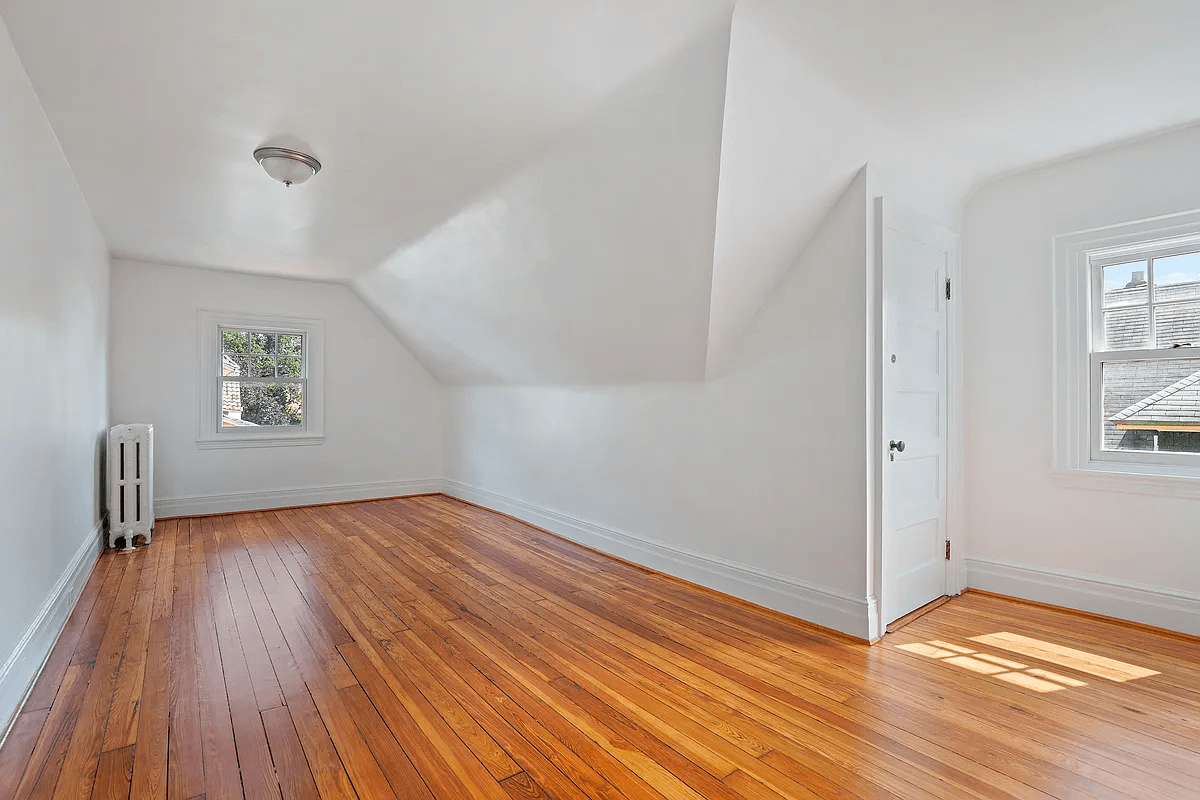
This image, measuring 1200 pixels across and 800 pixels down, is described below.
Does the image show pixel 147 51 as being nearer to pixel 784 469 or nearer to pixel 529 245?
pixel 529 245

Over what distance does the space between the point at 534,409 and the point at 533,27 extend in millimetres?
3600

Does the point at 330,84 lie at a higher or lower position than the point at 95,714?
higher

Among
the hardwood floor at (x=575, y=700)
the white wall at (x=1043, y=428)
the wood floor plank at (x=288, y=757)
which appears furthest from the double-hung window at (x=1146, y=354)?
the wood floor plank at (x=288, y=757)

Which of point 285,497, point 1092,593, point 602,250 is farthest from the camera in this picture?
point 285,497

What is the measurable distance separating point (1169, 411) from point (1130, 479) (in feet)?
1.26

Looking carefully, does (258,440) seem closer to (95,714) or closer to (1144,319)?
(95,714)

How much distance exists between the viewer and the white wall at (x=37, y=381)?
2.16m

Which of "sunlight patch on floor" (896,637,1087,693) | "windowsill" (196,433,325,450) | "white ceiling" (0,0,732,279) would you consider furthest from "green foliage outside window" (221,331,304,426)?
"sunlight patch on floor" (896,637,1087,693)

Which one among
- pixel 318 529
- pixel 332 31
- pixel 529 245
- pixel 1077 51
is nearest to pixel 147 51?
pixel 332 31

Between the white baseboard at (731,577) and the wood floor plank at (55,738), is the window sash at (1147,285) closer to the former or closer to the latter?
the white baseboard at (731,577)

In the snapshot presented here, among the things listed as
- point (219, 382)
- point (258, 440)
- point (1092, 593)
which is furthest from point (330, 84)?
point (258, 440)

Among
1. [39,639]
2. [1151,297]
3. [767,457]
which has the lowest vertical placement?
[39,639]

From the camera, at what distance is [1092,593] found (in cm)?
318

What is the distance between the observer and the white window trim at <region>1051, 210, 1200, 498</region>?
3.10 m
